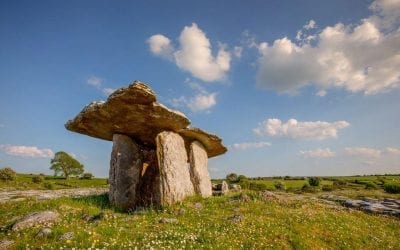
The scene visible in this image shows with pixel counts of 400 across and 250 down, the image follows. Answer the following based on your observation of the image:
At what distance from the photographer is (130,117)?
20.6m

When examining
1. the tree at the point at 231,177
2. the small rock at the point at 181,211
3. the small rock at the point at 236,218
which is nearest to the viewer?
the small rock at the point at 236,218

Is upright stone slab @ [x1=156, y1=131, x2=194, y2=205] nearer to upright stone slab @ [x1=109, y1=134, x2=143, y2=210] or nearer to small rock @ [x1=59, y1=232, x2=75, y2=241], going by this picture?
upright stone slab @ [x1=109, y1=134, x2=143, y2=210]

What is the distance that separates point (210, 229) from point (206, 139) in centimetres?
1205

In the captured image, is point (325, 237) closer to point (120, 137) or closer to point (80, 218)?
point (80, 218)

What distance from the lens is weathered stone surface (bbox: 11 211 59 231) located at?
13.0 meters

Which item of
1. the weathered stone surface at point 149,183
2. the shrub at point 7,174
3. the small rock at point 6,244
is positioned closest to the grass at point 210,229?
the small rock at point 6,244

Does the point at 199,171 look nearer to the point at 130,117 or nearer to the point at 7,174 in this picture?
the point at 130,117

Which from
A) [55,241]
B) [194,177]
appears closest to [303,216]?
→ [194,177]

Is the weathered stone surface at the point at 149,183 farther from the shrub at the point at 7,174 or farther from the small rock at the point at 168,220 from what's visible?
the shrub at the point at 7,174

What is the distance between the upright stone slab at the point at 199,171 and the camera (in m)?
23.0

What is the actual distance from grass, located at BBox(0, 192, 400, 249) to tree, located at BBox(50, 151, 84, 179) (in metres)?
78.8

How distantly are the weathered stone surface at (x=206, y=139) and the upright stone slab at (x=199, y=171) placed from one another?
511mm

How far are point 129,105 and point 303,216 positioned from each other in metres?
11.5

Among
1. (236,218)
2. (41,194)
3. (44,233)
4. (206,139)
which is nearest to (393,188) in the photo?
(206,139)
